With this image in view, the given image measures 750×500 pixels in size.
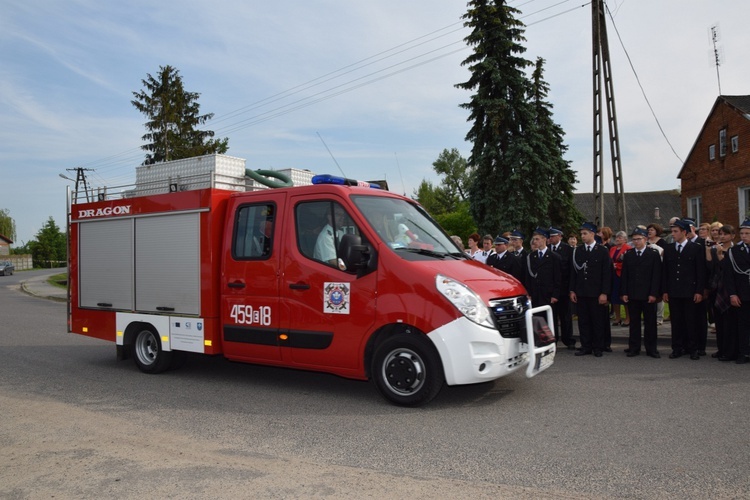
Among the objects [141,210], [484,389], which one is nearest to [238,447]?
[484,389]

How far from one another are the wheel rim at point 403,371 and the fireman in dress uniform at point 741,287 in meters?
4.69

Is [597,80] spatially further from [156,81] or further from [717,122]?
[156,81]

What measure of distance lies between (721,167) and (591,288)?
24.7 meters

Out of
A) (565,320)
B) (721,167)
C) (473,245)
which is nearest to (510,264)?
(565,320)

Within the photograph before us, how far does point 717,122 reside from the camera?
97.8ft

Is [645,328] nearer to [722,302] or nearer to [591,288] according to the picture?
[591,288]

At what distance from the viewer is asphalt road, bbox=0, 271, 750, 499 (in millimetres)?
3916

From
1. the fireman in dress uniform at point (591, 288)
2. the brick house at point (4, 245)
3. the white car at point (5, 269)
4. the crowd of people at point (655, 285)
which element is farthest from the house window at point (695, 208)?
the brick house at point (4, 245)

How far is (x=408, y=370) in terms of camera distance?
5.71m

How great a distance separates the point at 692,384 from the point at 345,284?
396cm

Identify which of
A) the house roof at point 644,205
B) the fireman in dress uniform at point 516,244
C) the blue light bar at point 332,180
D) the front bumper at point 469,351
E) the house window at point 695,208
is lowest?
the front bumper at point 469,351

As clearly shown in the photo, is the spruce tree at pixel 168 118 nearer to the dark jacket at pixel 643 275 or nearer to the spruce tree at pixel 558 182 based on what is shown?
the spruce tree at pixel 558 182

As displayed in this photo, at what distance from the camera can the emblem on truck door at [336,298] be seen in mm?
6027

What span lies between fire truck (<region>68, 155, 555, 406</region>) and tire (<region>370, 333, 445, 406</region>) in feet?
0.04
